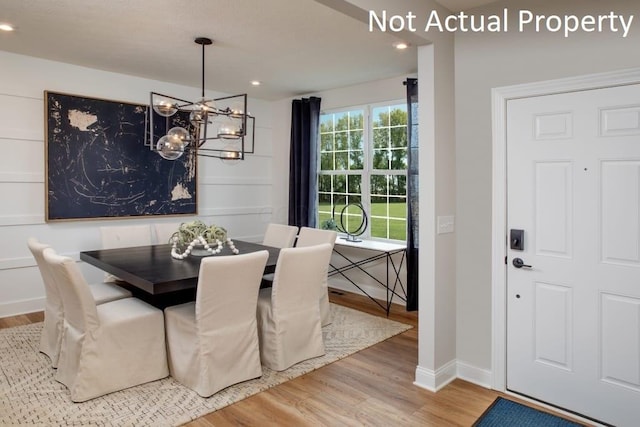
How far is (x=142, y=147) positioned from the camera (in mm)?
5109

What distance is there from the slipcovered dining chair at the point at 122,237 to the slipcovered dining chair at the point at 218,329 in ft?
5.48

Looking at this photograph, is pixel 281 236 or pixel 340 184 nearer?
pixel 281 236

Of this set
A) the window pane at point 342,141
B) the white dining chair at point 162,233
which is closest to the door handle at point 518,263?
the window pane at point 342,141

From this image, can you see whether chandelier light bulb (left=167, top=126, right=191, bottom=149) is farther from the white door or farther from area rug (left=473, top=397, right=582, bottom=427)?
area rug (left=473, top=397, right=582, bottom=427)

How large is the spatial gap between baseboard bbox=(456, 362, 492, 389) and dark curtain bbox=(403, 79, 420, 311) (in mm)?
1574

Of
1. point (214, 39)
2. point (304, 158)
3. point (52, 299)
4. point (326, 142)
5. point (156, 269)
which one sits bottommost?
point (52, 299)

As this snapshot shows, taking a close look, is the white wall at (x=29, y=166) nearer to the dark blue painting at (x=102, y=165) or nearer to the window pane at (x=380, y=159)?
the dark blue painting at (x=102, y=165)

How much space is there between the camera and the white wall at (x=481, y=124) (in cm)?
264

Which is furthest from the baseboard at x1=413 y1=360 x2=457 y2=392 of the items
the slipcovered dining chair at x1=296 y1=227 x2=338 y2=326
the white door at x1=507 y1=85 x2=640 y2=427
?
the slipcovered dining chair at x1=296 y1=227 x2=338 y2=326

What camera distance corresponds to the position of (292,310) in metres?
3.27

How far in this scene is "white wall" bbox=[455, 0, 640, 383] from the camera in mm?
2639

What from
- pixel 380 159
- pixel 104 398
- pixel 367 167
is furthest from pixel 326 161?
pixel 104 398

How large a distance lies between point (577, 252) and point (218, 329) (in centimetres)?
230

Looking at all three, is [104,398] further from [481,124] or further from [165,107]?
[481,124]
